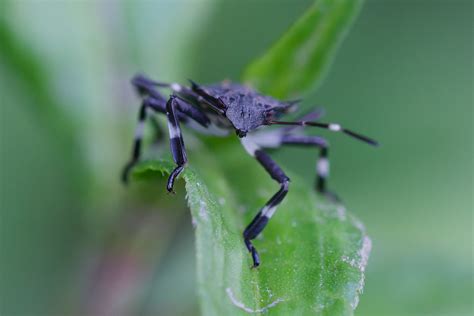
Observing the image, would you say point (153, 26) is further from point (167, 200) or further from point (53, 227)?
point (53, 227)

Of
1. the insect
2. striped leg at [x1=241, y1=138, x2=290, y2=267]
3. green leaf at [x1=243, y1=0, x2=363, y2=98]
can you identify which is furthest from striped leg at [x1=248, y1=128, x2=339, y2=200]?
green leaf at [x1=243, y1=0, x2=363, y2=98]

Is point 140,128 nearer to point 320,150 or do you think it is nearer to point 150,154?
point 150,154

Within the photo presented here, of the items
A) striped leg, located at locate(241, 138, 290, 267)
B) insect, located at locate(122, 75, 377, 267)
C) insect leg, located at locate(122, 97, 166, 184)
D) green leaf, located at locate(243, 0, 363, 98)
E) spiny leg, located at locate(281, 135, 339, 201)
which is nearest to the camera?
striped leg, located at locate(241, 138, 290, 267)

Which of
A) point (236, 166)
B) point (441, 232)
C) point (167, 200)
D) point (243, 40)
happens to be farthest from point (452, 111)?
point (167, 200)

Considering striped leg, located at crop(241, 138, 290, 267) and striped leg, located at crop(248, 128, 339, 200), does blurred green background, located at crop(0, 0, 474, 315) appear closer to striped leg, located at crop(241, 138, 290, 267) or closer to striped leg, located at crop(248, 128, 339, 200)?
striped leg, located at crop(248, 128, 339, 200)

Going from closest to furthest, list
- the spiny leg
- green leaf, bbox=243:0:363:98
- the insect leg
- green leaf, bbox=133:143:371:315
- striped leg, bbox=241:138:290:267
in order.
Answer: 1. green leaf, bbox=133:143:371:315
2. striped leg, bbox=241:138:290:267
3. green leaf, bbox=243:0:363:98
4. the insect leg
5. the spiny leg

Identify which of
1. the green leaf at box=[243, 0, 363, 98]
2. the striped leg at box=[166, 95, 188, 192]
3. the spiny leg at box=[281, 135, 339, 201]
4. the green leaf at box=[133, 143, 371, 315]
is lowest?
the green leaf at box=[133, 143, 371, 315]

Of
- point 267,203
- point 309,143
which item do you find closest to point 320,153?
point 309,143
